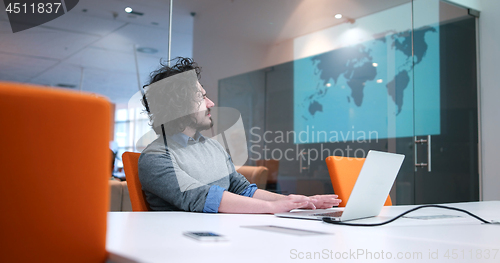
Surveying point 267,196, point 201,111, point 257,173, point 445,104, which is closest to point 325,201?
point 267,196

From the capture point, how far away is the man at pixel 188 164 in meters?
1.28

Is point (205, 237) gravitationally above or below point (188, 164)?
below

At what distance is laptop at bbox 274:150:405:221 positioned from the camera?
958mm

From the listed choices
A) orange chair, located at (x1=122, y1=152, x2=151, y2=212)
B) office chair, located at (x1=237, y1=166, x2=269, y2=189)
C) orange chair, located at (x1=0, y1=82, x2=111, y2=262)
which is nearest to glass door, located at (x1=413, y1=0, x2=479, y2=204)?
office chair, located at (x1=237, y1=166, x2=269, y2=189)

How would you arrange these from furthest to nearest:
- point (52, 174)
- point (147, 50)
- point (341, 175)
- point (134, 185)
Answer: point (147, 50), point (341, 175), point (134, 185), point (52, 174)

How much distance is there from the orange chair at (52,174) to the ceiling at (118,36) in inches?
77.0

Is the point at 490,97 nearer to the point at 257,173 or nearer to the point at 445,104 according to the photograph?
the point at 445,104

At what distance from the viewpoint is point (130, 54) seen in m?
2.86

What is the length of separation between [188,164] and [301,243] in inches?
33.1

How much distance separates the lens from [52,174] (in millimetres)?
471

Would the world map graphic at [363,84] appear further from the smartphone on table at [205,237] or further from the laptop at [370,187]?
the smartphone on table at [205,237]

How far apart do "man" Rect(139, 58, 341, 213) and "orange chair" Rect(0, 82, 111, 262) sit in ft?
2.58

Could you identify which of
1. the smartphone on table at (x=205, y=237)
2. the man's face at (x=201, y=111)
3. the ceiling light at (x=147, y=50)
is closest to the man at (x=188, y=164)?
the man's face at (x=201, y=111)

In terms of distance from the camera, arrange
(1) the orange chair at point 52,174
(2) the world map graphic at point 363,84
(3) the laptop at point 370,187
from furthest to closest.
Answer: (2) the world map graphic at point 363,84
(3) the laptop at point 370,187
(1) the orange chair at point 52,174
